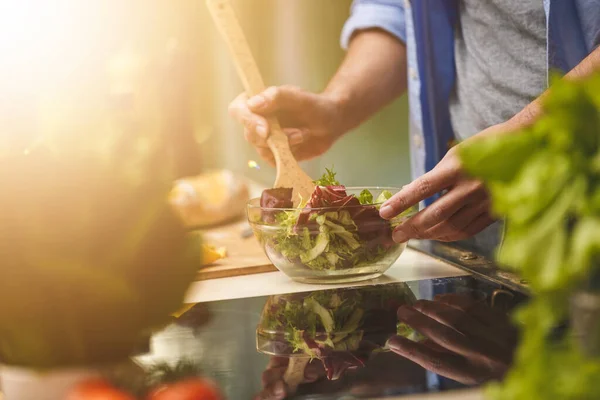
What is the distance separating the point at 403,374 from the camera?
0.57 meters

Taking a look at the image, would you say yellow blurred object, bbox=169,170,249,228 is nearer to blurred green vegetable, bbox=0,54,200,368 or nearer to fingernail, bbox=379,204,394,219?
fingernail, bbox=379,204,394,219

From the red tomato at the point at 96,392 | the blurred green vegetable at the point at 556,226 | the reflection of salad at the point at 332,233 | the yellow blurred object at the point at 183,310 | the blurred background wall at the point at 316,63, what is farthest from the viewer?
the blurred background wall at the point at 316,63

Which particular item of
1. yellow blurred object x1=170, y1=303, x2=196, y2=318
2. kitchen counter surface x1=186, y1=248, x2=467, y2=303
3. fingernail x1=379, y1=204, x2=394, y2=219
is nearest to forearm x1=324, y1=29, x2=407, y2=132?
kitchen counter surface x1=186, y1=248, x2=467, y2=303

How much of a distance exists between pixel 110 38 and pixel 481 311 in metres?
0.47

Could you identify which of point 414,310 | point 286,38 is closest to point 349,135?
point 286,38

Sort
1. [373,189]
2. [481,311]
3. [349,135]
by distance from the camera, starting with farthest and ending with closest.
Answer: [349,135], [373,189], [481,311]

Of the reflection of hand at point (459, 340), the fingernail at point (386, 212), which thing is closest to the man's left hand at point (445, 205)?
the fingernail at point (386, 212)

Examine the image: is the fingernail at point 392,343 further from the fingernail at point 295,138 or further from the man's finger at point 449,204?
the fingernail at point 295,138

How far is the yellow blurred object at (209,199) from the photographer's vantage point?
60.6 inches

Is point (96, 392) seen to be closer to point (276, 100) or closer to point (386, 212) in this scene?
point (386, 212)

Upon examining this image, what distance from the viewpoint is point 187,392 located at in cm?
51

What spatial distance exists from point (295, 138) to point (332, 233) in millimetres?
397

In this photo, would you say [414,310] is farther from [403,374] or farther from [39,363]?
[39,363]

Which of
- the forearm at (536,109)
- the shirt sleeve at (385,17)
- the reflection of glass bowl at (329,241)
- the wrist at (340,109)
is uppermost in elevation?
the shirt sleeve at (385,17)
